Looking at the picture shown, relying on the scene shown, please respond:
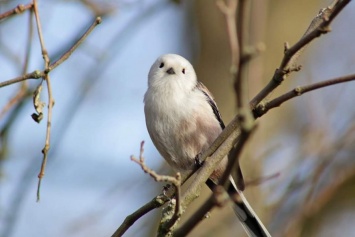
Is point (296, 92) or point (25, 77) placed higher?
point (25, 77)

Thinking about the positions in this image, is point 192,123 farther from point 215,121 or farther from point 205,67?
point 205,67

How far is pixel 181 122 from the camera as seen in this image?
329 centimetres

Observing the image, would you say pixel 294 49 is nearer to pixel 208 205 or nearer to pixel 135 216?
pixel 208 205

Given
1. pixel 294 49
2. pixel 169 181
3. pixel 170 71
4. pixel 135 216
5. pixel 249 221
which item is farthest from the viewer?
pixel 170 71

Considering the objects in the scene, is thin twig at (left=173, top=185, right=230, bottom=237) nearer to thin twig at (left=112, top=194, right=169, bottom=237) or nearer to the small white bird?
Result: thin twig at (left=112, top=194, right=169, bottom=237)

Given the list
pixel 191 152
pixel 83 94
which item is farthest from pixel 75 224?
pixel 191 152

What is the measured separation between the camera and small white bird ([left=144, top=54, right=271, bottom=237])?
3289 millimetres

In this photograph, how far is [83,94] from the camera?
13.9ft

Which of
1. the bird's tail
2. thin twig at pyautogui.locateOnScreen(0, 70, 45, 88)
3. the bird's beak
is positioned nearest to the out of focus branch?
thin twig at pyautogui.locateOnScreen(0, 70, 45, 88)

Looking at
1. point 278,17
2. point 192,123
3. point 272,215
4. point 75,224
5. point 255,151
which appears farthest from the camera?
point 278,17

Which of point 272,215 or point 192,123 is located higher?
point 192,123

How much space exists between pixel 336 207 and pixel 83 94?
2.32 metres

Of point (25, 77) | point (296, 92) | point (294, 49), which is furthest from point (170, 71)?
point (294, 49)

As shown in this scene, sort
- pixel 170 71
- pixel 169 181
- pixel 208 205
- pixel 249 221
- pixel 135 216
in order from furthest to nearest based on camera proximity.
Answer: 1. pixel 170 71
2. pixel 249 221
3. pixel 135 216
4. pixel 169 181
5. pixel 208 205
